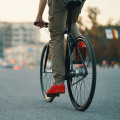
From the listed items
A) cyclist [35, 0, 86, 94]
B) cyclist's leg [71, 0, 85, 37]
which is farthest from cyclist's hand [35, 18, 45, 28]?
cyclist's leg [71, 0, 85, 37]

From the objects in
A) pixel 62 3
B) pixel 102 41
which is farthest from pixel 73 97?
pixel 102 41

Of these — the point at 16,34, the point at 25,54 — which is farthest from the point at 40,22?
the point at 16,34

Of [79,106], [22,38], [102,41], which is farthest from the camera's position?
[22,38]

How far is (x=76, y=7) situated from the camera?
3.71 m

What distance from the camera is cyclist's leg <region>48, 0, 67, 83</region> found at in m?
3.62

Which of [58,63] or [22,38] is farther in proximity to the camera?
[22,38]

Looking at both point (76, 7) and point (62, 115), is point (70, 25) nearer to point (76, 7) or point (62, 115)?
point (76, 7)

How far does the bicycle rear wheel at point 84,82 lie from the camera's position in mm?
3168

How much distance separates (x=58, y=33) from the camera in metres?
3.70

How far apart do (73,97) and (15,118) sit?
0.97 m

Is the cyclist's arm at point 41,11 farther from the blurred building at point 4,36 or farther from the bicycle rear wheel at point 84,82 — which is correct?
the blurred building at point 4,36

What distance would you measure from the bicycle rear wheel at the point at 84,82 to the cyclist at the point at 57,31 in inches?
6.3

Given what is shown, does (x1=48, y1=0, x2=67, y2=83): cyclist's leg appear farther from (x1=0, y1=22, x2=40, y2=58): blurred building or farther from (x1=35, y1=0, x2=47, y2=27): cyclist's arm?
(x1=0, y1=22, x2=40, y2=58): blurred building

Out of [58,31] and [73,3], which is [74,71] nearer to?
[58,31]
